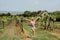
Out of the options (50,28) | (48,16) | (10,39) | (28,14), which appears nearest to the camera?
(10,39)

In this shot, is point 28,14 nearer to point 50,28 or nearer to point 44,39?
point 50,28

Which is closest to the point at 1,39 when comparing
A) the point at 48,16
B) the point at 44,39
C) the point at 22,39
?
the point at 22,39

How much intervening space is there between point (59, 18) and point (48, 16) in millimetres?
19805

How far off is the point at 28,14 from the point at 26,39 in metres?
63.7

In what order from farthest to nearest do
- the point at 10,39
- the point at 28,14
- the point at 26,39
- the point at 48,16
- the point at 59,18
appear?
the point at 28,14 → the point at 59,18 → the point at 48,16 → the point at 26,39 → the point at 10,39

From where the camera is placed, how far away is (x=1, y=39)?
22016 millimetres

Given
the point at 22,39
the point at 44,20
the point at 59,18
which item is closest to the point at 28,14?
the point at 59,18

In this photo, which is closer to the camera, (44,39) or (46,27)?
(44,39)

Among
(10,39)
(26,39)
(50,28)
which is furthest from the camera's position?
(50,28)

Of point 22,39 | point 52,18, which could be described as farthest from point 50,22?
point 22,39

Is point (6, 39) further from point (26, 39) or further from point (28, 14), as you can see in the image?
point (28, 14)

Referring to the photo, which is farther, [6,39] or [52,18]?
[52,18]

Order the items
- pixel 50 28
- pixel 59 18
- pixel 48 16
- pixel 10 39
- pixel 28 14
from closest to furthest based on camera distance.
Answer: pixel 10 39
pixel 50 28
pixel 48 16
pixel 59 18
pixel 28 14

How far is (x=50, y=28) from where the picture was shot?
128 feet
